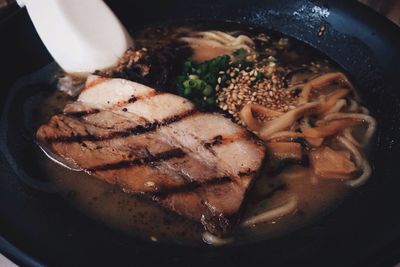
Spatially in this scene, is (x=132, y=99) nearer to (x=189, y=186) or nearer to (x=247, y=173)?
(x=189, y=186)

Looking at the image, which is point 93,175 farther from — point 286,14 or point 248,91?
point 286,14

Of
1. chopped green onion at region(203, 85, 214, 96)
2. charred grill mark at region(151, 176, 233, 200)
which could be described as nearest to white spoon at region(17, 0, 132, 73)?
chopped green onion at region(203, 85, 214, 96)

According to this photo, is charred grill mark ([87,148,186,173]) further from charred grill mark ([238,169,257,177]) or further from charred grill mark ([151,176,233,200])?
charred grill mark ([238,169,257,177])

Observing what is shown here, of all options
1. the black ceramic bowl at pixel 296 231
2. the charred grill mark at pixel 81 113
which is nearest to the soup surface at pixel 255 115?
the black ceramic bowl at pixel 296 231

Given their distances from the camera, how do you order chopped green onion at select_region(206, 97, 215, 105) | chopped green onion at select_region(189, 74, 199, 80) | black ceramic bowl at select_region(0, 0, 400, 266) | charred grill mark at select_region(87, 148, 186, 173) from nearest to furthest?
black ceramic bowl at select_region(0, 0, 400, 266), charred grill mark at select_region(87, 148, 186, 173), chopped green onion at select_region(206, 97, 215, 105), chopped green onion at select_region(189, 74, 199, 80)

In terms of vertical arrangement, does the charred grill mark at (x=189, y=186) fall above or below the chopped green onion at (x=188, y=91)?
below

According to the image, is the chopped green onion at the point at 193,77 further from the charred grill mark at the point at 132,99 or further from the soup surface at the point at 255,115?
the charred grill mark at the point at 132,99

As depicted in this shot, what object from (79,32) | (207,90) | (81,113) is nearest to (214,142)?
(207,90)
